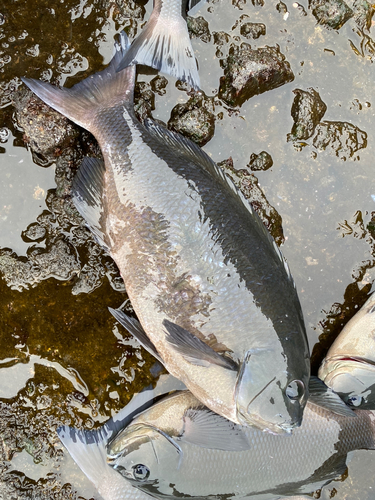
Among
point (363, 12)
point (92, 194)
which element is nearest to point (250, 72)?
point (363, 12)

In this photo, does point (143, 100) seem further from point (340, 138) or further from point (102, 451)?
point (102, 451)

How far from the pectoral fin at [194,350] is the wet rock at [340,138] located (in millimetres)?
1926

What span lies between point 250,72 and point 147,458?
293 cm

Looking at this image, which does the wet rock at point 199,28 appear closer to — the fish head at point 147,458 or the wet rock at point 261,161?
the wet rock at point 261,161

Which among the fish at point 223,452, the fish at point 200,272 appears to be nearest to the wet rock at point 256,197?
the fish at point 200,272

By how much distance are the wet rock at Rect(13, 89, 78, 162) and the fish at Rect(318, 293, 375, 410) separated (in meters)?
2.65

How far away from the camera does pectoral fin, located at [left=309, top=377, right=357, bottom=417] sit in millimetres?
3088

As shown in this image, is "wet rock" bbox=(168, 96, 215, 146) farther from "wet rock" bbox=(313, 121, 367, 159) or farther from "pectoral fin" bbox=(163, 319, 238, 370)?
"pectoral fin" bbox=(163, 319, 238, 370)

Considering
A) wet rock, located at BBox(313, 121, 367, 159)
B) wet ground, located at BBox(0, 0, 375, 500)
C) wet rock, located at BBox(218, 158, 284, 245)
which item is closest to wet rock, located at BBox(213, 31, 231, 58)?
wet ground, located at BBox(0, 0, 375, 500)

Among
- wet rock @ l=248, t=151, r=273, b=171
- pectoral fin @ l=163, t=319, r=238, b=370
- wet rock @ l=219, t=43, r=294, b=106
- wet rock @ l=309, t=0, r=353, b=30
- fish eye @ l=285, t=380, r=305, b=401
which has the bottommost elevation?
fish eye @ l=285, t=380, r=305, b=401

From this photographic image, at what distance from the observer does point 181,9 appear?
121 inches

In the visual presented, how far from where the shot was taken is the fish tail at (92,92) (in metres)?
2.94

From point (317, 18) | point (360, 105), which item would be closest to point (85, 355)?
point (360, 105)

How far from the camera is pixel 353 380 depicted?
3.21 metres
